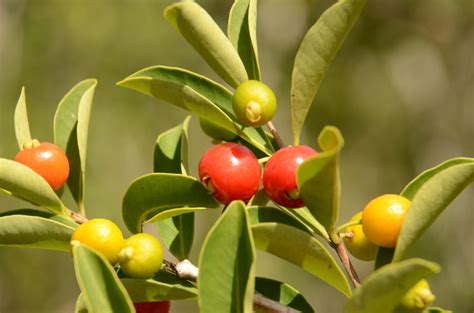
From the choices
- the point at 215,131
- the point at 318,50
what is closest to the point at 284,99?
the point at 215,131

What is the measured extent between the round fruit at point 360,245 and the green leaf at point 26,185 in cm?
51

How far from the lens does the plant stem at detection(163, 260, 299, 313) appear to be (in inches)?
45.1

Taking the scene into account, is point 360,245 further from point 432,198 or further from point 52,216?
point 52,216

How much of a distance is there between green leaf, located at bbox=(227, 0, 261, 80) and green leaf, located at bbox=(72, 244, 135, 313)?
20.0 inches

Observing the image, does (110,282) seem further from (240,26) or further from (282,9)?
(282,9)

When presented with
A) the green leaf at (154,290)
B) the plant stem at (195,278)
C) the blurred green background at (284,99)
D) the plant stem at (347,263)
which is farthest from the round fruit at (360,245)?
the blurred green background at (284,99)

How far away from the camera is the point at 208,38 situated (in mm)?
1203

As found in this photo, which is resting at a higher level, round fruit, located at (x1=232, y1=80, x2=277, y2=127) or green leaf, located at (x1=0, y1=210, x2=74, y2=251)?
round fruit, located at (x1=232, y1=80, x2=277, y2=127)

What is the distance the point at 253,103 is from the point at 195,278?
315mm

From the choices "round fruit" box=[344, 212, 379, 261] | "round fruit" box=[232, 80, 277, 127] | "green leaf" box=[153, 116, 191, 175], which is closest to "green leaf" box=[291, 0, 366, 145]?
"round fruit" box=[232, 80, 277, 127]

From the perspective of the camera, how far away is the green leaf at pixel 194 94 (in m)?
1.19

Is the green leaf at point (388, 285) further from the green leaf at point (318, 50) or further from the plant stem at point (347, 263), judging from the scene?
the green leaf at point (318, 50)

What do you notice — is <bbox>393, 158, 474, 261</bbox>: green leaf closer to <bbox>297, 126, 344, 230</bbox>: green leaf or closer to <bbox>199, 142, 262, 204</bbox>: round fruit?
<bbox>297, 126, 344, 230</bbox>: green leaf

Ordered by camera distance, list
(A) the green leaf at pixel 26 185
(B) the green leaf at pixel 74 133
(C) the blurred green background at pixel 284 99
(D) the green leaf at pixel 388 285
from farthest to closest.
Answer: (C) the blurred green background at pixel 284 99 < (B) the green leaf at pixel 74 133 < (A) the green leaf at pixel 26 185 < (D) the green leaf at pixel 388 285
